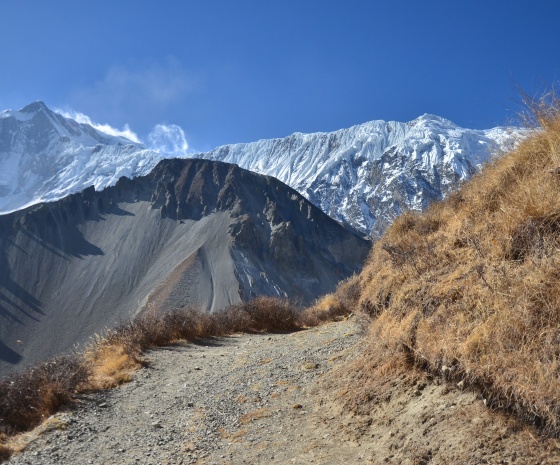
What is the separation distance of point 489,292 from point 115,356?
869cm

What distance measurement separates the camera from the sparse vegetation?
25.3ft

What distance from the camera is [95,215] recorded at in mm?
81375

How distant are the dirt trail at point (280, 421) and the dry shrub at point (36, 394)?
1.50ft

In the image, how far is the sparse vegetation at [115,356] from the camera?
7.70 metres

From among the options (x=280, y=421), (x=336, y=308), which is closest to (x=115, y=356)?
(x=280, y=421)

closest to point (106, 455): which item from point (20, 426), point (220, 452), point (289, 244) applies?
point (220, 452)

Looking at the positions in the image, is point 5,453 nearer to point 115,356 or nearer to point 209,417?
point 209,417

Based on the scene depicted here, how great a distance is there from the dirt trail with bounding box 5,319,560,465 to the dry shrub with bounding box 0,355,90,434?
1.50 ft

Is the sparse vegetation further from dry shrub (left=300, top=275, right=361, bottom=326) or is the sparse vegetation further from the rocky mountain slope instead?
the rocky mountain slope

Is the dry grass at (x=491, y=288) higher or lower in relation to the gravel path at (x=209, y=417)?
higher

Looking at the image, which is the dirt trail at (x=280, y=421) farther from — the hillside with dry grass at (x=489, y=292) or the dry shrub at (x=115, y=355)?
the dry shrub at (x=115, y=355)

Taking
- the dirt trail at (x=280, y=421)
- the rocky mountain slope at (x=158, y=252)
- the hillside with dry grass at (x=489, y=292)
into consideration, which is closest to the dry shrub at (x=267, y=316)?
the dirt trail at (x=280, y=421)

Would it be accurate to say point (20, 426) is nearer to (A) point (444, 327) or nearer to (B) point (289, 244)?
(A) point (444, 327)

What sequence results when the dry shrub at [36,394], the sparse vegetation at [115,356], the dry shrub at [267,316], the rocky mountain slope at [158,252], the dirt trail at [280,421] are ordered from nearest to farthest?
the dirt trail at [280,421]
the dry shrub at [36,394]
the sparse vegetation at [115,356]
the dry shrub at [267,316]
the rocky mountain slope at [158,252]
